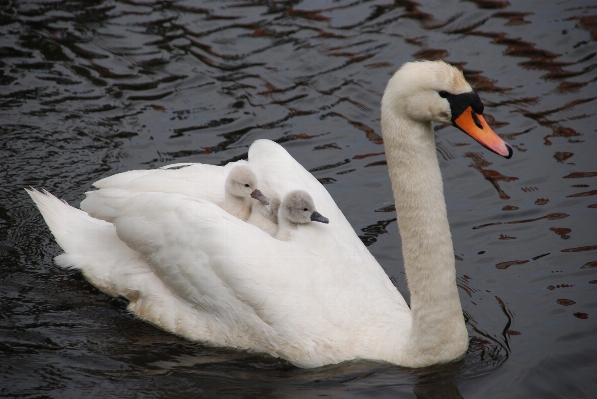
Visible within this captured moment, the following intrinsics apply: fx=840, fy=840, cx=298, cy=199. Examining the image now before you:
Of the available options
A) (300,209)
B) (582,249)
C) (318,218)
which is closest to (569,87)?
(582,249)

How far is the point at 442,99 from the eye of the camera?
531cm

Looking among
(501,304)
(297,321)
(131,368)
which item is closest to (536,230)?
(501,304)

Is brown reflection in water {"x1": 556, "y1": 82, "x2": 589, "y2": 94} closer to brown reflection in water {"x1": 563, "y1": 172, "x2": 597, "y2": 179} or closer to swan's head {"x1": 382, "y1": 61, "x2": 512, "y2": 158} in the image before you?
brown reflection in water {"x1": 563, "y1": 172, "x2": 597, "y2": 179}

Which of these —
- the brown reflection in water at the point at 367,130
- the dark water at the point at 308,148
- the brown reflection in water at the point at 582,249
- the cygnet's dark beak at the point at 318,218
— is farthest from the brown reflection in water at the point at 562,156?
the cygnet's dark beak at the point at 318,218

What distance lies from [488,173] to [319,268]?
124 inches

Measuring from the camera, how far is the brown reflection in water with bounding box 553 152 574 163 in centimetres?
866

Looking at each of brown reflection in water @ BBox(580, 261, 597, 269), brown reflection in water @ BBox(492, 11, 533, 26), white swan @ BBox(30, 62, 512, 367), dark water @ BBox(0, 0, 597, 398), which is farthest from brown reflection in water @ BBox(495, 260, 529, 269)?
brown reflection in water @ BBox(492, 11, 533, 26)

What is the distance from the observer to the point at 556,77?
10125 millimetres

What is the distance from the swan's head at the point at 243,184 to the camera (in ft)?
21.8

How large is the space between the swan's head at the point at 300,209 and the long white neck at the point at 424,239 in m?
0.84

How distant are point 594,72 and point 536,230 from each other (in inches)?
132

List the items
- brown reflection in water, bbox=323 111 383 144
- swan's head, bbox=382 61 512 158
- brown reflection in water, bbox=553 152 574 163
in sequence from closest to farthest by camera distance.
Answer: swan's head, bbox=382 61 512 158
brown reflection in water, bbox=553 152 574 163
brown reflection in water, bbox=323 111 383 144

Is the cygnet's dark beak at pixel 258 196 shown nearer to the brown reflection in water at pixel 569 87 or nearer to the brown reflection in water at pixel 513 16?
the brown reflection in water at pixel 569 87

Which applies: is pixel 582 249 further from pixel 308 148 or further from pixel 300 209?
pixel 308 148
